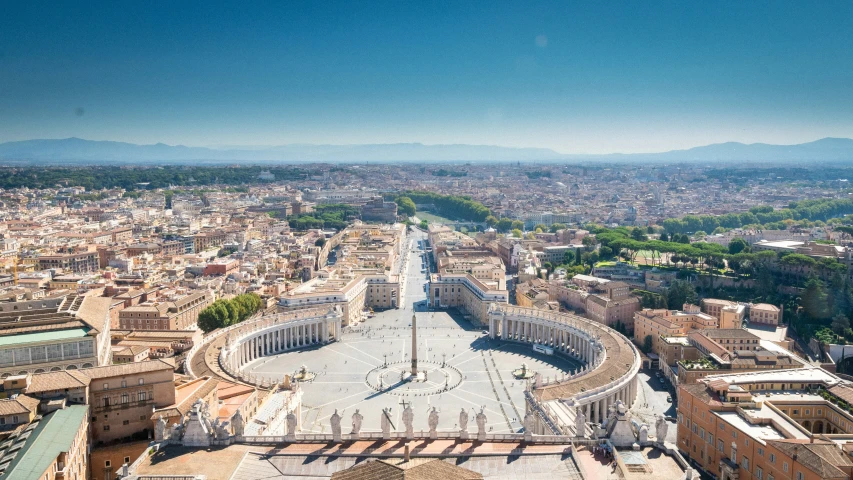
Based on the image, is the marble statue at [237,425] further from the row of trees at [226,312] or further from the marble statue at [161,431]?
the row of trees at [226,312]

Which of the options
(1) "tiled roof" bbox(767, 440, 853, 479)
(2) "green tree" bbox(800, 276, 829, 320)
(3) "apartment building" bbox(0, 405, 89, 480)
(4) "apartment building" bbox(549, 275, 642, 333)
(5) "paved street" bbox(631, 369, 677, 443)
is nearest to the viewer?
(3) "apartment building" bbox(0, 405, 89, 480)

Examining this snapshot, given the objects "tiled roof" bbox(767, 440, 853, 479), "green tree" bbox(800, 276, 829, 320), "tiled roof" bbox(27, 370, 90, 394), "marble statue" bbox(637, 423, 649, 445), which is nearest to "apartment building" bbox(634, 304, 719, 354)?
"green tree" bbox(800, 276, 829, 320)

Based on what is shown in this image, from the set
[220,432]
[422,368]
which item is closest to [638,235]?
[422,368]

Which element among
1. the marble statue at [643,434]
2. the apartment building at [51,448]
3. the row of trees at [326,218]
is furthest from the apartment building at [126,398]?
the row of trees at [326,218]

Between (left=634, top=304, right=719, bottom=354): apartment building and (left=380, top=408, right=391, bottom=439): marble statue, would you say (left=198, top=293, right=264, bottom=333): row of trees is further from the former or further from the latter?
(left=634, top=304, right=719, bottom=354): apartment building

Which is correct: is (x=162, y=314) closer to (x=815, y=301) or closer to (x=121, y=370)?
(x=121, y=370)
